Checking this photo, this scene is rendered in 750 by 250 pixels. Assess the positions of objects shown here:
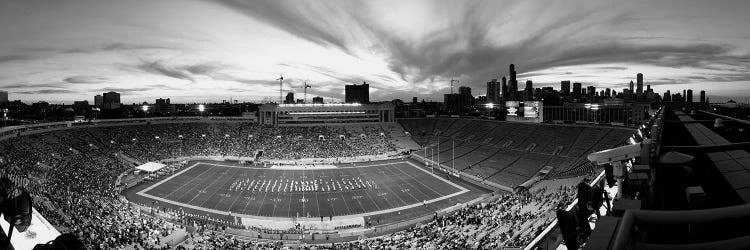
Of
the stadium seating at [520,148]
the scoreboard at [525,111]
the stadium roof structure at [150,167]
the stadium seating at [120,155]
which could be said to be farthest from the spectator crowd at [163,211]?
the scoreboard at [525,111]

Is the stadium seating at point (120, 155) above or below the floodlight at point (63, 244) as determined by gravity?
below

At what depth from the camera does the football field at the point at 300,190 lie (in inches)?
1442

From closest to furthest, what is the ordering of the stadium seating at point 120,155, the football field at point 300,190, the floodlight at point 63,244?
the floodlight at point 63,244 < the stadium seating at point 120,155 < the football field at point 300,190

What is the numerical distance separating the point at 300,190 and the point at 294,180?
4.91 meters

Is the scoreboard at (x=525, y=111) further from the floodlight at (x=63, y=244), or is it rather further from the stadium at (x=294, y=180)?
the floodlight at (x=63, y=244)

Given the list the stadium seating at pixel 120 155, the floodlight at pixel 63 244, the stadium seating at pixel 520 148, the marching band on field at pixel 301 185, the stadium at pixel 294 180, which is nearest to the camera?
the floodlight at pixel 63 244

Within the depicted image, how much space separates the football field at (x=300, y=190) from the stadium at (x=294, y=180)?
0.14m

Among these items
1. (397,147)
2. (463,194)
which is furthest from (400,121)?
(463,194)

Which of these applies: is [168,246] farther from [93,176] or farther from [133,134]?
[133,134]

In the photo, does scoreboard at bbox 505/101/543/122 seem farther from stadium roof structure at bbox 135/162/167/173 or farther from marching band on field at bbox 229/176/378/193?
stadium roof structure at bbox 135/162/167/173

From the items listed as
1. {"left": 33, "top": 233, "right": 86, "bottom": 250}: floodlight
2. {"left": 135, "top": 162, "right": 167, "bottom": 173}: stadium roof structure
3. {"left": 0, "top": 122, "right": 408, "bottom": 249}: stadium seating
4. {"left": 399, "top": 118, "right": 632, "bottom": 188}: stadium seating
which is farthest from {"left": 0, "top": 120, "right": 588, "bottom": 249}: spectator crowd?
{"left": 33, "top": 233, "right": 86, "bottom": 250}: floodlight

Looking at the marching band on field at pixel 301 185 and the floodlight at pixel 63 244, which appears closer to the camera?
the floodlight at pixel 63 244

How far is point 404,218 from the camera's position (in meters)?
33.7

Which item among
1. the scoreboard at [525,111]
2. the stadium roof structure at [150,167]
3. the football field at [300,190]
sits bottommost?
the football field at [300,190]
